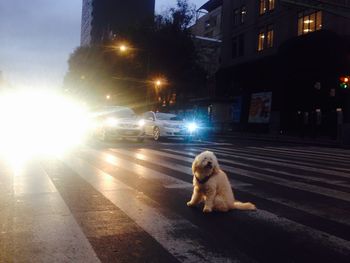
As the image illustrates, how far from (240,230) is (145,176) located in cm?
467

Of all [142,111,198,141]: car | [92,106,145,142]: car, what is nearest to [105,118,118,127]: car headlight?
[92,106,145,142]: car

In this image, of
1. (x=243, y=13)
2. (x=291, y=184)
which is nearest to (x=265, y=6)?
(x=243, y=13)

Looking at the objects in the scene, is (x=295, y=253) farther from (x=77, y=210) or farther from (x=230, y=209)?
(x=77, y=210)

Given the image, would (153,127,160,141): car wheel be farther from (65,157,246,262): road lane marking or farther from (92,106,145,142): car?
(65,157,246,262): road lane marking

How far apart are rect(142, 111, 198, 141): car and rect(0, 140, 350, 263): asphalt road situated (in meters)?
14.5

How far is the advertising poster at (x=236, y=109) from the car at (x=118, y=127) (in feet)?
78.1

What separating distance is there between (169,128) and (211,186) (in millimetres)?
19020

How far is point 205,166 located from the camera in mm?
5859

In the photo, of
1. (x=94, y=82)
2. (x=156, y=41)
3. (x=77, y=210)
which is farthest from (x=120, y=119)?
(x=94, y=82)

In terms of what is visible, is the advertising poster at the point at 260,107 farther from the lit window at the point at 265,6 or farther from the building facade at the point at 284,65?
the lit window at the point at 265,6

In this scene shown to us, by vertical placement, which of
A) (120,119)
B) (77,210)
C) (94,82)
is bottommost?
(77,210)

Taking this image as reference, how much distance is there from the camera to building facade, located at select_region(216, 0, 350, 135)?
111 feet

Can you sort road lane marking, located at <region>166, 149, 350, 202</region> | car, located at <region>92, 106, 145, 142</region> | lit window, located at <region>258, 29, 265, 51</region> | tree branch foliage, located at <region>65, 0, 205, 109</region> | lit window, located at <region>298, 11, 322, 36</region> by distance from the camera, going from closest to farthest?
road lane marking, located at <region>166, 149, 350, 202</region>
car, located at <region>92, 106, 145, 142</region>
lit window, located at <region>298, 11, 322, 36</region>
lit window, located at <region>258, 29, 265, 51</region>
tree branch foliage, located at <region>65, 0, 205, 109</region>

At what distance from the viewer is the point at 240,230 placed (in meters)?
5.34
